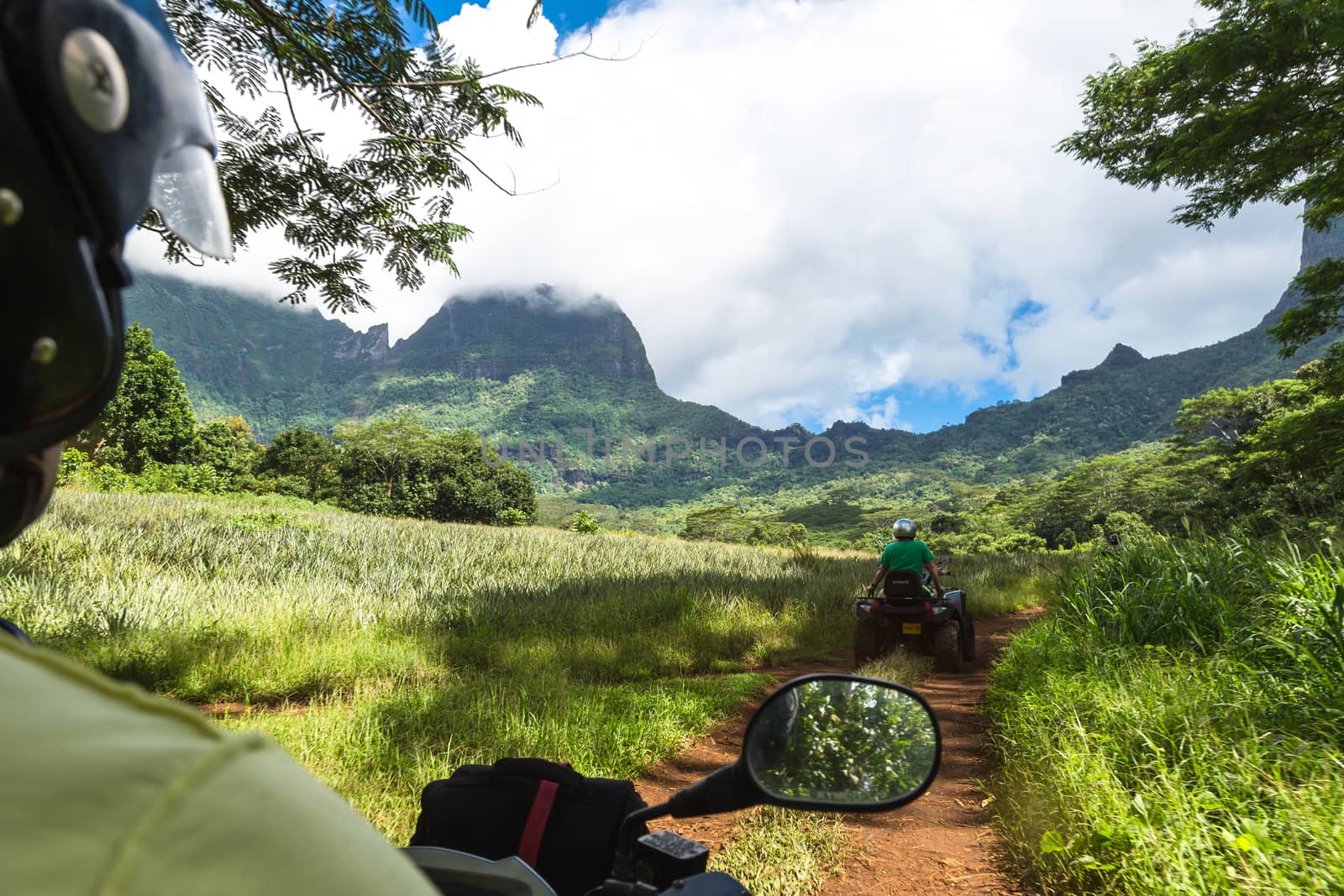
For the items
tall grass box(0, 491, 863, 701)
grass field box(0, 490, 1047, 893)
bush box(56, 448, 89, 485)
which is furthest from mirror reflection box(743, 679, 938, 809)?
bush box(56, 448, 89, 485)

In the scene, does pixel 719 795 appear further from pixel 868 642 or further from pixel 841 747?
pixel 868 642

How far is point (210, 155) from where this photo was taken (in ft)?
3.41

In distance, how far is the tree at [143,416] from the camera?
103ft

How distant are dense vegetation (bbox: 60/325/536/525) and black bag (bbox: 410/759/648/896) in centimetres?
3284

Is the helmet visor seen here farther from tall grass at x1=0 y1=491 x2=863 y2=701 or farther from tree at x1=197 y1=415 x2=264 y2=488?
tree at x1=197 y1=415 x2=264 y2=488

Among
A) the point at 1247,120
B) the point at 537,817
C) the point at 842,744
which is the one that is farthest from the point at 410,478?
the point at 842,744

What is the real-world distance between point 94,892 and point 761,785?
0.95 metres

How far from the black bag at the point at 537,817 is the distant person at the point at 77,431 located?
94cm

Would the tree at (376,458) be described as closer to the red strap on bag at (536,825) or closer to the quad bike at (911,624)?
the quad bike at (911,624)

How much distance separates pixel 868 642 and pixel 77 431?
26.3 feet

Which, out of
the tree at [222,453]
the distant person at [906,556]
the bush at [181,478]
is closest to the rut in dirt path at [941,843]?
the distant person at [906,556]

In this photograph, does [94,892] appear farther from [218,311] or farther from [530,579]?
[218,311]

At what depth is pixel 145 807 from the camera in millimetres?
331

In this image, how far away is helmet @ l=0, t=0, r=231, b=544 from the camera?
0.62 m
